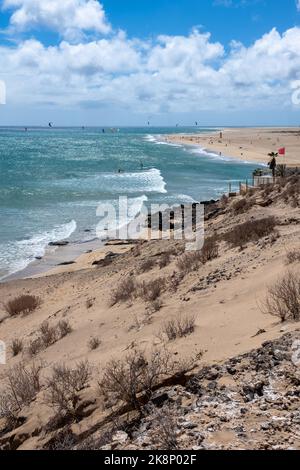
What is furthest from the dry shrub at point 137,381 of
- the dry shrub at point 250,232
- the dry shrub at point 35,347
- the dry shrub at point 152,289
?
the dry shrub at point 250,232

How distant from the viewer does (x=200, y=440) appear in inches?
145

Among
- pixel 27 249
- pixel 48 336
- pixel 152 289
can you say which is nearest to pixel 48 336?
pixel 48 336

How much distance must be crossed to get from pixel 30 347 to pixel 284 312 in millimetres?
5191

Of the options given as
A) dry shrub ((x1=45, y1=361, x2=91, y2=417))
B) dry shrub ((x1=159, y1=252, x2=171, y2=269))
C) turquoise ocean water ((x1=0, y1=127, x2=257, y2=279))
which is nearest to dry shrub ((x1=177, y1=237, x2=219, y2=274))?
dry shrub ((x1=159, y1=252, x2=171, y2=269))

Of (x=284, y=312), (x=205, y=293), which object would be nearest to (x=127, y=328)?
(x=205, y=293)

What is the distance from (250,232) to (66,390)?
326 inches

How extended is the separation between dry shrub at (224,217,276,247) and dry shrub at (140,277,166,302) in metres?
2.61

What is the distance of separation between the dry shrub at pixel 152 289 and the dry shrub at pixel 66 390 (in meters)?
3.76

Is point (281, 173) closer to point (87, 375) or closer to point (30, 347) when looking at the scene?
point (30, 347)

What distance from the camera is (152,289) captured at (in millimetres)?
10227

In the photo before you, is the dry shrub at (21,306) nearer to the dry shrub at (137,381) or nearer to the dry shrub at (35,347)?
the dry shrub at (35,347)

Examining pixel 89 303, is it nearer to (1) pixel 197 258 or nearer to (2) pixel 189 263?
(2) pixel 189 263

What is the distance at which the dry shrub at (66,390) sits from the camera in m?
5.48

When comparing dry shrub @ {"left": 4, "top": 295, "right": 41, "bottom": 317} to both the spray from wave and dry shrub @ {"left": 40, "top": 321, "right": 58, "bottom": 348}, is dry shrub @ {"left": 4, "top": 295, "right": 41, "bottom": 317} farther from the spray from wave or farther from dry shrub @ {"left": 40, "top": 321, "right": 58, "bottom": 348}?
the spray from wave
